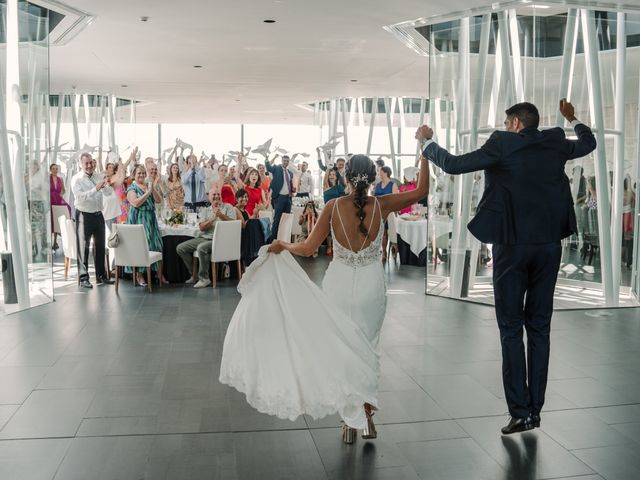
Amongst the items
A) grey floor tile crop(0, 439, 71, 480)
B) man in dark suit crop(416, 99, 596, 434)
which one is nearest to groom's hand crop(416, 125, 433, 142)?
man in dark suit crop(416, 99, 596, 434)

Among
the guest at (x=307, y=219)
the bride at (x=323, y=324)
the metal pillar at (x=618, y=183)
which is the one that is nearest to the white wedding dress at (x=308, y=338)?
the bride at (x=323, y=324)

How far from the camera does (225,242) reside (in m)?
9.61

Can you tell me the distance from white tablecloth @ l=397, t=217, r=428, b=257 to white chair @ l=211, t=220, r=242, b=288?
10.9ft

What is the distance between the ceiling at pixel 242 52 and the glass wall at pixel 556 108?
1.96ft

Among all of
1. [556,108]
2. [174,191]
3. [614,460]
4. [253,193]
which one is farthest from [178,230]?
[614,460]

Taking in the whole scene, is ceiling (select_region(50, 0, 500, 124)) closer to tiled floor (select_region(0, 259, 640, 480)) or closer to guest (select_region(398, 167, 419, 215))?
guest (select_region(398, 167, 419, 215))

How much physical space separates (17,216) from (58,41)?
Result: 12.1ft

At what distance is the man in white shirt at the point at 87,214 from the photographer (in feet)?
30.5

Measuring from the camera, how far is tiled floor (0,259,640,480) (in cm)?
353

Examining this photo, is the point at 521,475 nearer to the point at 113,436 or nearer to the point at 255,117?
the point at 113,436

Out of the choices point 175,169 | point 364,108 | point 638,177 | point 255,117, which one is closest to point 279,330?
point 638,177

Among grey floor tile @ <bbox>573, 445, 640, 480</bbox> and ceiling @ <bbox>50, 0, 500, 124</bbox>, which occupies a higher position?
ceiling @ <bbox>50, 0, 500, 124</bbox>

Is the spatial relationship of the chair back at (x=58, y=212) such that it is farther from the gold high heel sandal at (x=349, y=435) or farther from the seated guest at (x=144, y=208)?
the gold high heel sandal at (x=349, y=435)

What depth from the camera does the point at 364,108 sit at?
2023 centimetres
